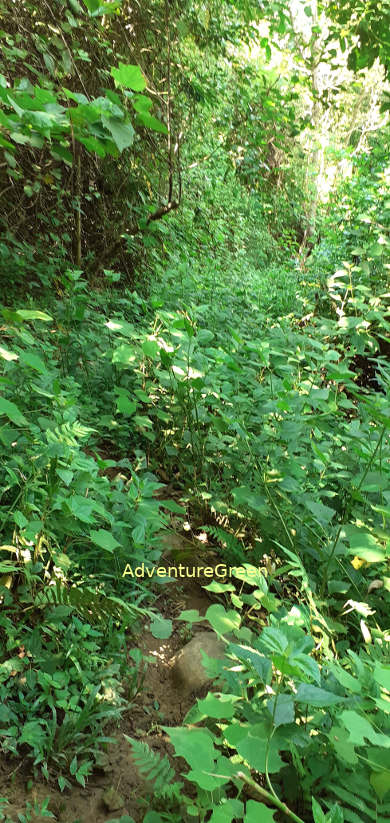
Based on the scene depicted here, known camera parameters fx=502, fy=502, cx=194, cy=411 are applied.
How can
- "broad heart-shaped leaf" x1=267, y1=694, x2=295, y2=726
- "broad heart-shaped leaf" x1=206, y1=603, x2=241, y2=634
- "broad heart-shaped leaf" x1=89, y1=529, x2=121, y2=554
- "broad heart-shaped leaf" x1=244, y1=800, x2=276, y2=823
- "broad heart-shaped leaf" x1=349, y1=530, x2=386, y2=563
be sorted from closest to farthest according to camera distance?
"broad heart-shaped leaf" x1=244, y1=800, x2=276, y2=823
"broad heart-shaped leaf" x1=267, y1=694, x2=295, y2=726
"broad heart-shaped leaf" x1=206, y1=603, x2=241, y2=634
"broad heart-shaped leaf" x1=349, y1=530, x2=386, y2=563
"broad heart-shaped leaf" x1=89, y1=529, x2=121, y2=554

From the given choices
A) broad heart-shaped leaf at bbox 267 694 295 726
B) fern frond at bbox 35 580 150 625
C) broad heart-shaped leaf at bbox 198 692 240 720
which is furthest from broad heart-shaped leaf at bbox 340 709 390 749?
fern frond at bbox 35 580 150 625

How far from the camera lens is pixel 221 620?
1335 mm

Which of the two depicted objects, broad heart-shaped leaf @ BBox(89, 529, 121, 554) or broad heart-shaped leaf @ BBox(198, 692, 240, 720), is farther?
broad heart-shaped leaf @ BBox(89, 529, 121, 554)

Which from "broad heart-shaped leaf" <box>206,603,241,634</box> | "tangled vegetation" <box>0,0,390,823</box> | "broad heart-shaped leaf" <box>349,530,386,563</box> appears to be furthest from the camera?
"broad heart-shaped leaf" <box>349,530,386,563</box>

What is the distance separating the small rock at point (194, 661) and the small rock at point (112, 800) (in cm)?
42

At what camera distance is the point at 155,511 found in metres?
2.04

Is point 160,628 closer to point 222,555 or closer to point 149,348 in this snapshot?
point 222,555

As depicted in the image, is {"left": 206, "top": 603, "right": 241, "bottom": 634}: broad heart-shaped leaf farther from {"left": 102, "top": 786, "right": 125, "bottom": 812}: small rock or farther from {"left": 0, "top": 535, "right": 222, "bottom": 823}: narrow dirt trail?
{"left": 102, "top": 786, "right": 125, "bottom": 812}: small rock

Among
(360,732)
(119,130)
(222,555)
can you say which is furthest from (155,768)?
(119,130)

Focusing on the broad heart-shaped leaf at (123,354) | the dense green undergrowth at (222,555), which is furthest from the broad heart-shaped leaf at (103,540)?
the broad heart-shaped leaf at (123,354)

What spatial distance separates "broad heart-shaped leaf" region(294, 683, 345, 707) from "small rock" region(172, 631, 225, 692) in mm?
800

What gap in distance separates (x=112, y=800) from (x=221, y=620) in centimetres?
61

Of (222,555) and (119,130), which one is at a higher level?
(119,130)

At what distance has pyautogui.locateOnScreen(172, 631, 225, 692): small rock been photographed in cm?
178
